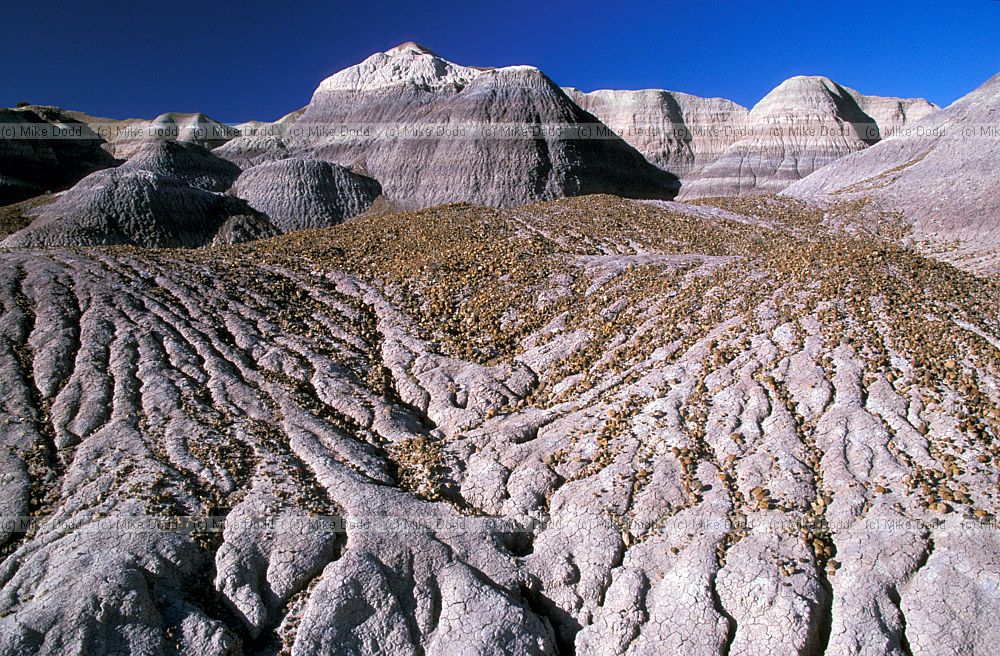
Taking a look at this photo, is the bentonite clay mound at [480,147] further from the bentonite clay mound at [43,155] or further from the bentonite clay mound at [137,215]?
the bentonite clay mound at [43,155]

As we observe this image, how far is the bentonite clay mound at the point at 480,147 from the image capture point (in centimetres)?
3738

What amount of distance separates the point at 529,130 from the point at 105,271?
105ft

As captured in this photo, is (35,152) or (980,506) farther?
(35,152)

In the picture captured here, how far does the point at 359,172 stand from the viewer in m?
41.7

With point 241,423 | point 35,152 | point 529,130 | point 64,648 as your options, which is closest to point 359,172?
point 529,130

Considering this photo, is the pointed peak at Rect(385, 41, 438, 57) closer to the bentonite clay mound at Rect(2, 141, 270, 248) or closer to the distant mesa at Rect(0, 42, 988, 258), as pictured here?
the distant mesa at Rect(0, 42, 988, 258)

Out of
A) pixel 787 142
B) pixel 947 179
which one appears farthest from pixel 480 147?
pixel 787 142

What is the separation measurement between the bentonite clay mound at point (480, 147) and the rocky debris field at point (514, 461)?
27910mm

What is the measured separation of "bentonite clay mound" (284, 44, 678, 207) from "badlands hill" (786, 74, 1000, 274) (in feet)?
54.6

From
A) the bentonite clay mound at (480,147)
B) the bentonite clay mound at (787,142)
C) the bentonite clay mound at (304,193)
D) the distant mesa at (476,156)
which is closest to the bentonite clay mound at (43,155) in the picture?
the distant mesa at (476,156)

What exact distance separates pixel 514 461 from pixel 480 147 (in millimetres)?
33898

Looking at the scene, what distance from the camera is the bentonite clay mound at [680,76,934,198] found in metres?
49.0

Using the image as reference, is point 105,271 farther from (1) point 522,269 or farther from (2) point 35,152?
(2) point 35,152

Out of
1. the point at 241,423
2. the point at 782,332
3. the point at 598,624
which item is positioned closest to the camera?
the point at 598,624
